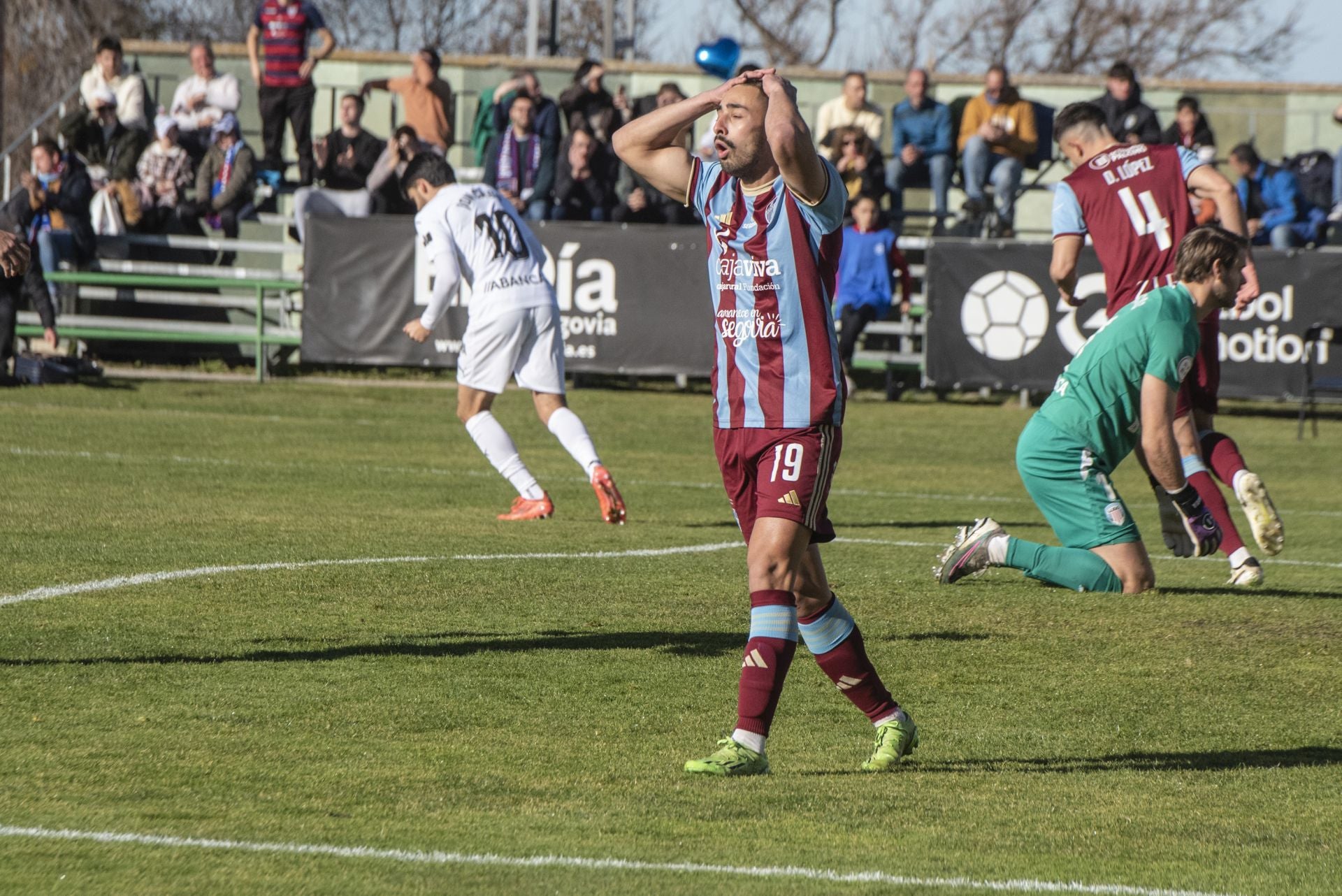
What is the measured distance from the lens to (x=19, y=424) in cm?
1611

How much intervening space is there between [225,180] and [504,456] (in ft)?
40.5

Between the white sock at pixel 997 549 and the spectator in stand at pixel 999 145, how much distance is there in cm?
1378

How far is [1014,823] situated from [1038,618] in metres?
3.32

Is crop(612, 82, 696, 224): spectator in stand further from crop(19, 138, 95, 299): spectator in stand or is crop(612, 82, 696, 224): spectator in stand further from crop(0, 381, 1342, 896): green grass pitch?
crop(0, 381, 1342, 896): green grass pitch

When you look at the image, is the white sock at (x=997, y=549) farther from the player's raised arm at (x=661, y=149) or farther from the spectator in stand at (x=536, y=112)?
the spectator in stand at (x=536, y=112)

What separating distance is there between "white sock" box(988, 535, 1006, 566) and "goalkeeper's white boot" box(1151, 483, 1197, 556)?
3.45ft

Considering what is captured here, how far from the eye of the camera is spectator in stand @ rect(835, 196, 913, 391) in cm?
2012

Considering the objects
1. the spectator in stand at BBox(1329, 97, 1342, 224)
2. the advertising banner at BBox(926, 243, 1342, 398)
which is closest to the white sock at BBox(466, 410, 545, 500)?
the advertising banner at BBox(926, 243, 1342, 398)

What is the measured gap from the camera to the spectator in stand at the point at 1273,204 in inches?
821

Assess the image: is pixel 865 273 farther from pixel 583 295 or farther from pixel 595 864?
pixel 595 864

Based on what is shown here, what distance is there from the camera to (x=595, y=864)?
4340 millimetres

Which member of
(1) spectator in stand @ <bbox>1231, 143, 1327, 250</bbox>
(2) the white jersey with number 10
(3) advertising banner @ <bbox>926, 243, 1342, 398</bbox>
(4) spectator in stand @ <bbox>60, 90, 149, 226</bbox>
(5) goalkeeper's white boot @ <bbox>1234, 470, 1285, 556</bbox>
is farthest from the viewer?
(4) spectator in stand @ <bbox>60, 90, 149, 226</bbox>

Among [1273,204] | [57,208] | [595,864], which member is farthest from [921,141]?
[595,864]

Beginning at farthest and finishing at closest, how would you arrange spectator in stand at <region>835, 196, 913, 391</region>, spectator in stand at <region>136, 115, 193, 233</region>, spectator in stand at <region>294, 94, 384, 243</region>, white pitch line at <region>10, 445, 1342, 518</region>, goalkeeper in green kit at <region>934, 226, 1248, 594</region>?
spectator in stand at <region>136, 115, 193, 233</region> → spectator in stand at <region>294, 94, 384, 243</region> → spectator in stand at <region>835, 196, 913, 391</region> → white pitch line at <region>10, 445, 1342, 518</region> → goalkeeper in green kit at <region>934, 226, 1248, 594</region>
